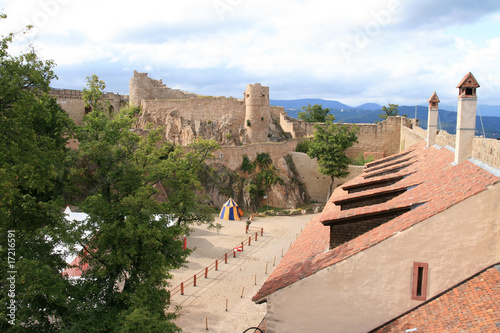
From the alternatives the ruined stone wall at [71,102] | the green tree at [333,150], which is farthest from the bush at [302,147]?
the ruined stone wall at [71,102]

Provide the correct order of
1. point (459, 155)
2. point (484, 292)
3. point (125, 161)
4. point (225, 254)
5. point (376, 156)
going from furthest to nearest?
point (376, 156) → point (225, 254) → point (125, 161) → point (459, 155) → point (484, 292)

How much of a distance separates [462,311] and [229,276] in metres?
13.5

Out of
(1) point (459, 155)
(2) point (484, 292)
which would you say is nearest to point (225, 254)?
(1) point (459, 155)

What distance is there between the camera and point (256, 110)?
4275 cm

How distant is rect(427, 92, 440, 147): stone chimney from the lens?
1814 centimetres

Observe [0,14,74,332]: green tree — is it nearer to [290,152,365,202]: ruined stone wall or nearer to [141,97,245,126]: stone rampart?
[290,152,365,202]: ruined stone wall

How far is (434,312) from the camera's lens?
23.7ft

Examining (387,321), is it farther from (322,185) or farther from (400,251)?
(322,185)

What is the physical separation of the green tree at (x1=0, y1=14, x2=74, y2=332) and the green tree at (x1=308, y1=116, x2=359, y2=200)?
89.3ft

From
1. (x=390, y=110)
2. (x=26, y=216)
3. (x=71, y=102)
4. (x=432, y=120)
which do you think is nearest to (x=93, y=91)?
(x=26, y=216)

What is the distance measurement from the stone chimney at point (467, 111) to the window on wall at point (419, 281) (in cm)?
428

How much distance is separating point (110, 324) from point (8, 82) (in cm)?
677

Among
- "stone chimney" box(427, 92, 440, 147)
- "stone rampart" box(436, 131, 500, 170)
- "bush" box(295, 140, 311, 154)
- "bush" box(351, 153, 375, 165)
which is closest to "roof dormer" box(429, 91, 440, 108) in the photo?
"stone chimney" box(427, 92, 440, 147)

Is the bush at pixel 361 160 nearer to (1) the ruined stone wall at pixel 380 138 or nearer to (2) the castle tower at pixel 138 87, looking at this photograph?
(1) the ruined stone wall at pixel 380 138
